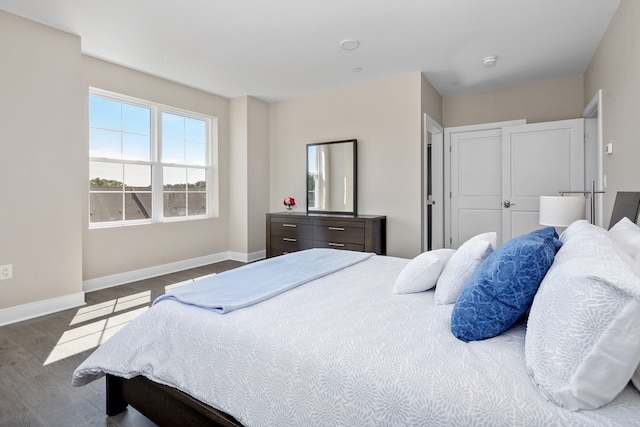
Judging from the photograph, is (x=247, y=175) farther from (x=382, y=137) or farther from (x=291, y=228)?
(x=382, y=137)

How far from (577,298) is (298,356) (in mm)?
824

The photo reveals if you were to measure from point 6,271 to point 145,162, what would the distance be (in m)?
1.92

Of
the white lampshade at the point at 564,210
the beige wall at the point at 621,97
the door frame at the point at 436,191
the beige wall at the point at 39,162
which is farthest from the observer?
the door frame at the point at 436,191

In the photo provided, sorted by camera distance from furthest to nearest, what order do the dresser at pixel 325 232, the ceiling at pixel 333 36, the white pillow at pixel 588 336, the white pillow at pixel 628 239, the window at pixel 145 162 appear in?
the dresser at pixel 325 232 → the window at pixel 145 162 → the ceiling at pixel 333 36 → the white pillow at pixel 628 239 → the white pillow at pixel 588 336

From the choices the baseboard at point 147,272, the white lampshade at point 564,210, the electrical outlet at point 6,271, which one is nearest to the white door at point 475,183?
the white lampshade at point 564,210

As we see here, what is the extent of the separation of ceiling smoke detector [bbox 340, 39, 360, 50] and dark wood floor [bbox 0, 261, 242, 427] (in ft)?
11.0

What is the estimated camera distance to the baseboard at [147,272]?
378 cm

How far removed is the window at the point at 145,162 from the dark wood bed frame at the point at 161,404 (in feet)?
9.28

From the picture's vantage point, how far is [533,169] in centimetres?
429

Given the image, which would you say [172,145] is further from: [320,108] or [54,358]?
[54,358]

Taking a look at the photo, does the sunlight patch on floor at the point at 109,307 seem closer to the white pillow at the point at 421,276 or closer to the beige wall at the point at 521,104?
the white pillow at the point at 421,276

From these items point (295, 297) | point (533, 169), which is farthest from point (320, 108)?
point (295, 297)

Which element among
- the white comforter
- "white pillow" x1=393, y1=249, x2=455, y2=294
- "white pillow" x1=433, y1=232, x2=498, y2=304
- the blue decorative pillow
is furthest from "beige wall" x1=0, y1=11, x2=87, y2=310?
the blue decorative pillow

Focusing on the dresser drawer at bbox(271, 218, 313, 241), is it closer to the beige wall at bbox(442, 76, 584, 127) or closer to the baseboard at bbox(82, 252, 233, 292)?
the baseboard at bbox(82, 252, 233, 292)
